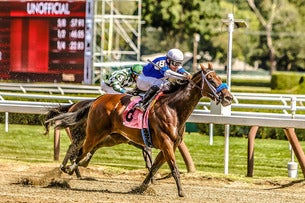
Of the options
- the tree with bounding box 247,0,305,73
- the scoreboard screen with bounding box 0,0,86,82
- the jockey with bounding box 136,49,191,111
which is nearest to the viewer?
the jockey with bounding box 136,49,191,111

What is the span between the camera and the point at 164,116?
31.0 ft

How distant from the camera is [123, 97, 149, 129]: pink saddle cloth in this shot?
965 centimetres

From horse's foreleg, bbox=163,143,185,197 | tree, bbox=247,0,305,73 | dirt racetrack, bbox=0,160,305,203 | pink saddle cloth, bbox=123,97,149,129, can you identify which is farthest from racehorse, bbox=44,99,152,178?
tree, bbox=247,0,305,73

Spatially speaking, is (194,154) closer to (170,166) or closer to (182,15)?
(170,166)

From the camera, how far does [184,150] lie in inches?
448

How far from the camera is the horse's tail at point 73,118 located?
1059 centimetres

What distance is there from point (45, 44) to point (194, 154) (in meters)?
7.22

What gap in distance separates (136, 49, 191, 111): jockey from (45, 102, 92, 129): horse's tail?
0.94 metres

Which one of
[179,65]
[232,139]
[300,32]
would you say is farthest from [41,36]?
[300,32]

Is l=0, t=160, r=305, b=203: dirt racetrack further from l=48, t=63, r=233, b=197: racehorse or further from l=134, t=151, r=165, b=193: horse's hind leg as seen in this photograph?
l=48, t=63, r=233, b=197: racehorse

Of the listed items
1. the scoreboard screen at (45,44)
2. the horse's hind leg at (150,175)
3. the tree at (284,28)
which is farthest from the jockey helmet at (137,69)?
the tree at (284,28)

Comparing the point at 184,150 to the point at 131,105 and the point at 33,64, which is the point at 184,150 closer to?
the point at 131,105

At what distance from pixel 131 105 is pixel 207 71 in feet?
3.35

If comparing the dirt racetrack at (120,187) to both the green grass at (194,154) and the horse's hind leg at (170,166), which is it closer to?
the horse's hind leg at (170,166)
